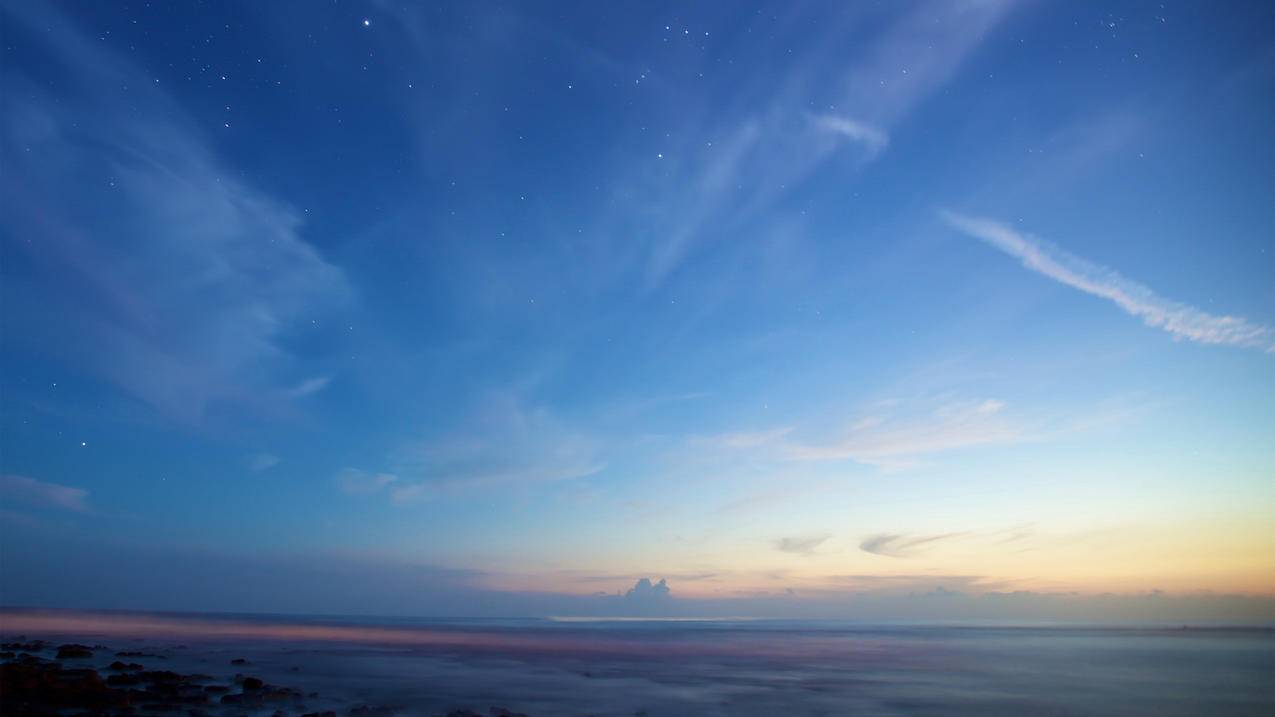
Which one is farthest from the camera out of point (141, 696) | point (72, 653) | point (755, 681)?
point (755, 681)

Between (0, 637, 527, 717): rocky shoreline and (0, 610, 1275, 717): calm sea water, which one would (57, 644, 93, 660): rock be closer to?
(0, 610, 1275, 717): calm sea water

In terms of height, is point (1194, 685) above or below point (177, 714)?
below

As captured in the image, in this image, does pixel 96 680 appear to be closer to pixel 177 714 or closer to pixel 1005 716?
pixel 177 714

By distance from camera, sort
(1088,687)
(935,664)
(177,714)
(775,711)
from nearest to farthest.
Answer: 1. (177,714)
2. (775,711)
3. (1088,687)
4. (935,664)

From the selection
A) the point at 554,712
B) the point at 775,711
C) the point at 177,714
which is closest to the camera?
the point at 177,714

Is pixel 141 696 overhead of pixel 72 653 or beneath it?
overhead

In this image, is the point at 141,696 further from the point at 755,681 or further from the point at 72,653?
the point at 755,681

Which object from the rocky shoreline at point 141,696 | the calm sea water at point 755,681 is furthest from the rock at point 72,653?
the rocky shoreline at point 141,696

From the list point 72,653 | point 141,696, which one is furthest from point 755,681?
point 72,653

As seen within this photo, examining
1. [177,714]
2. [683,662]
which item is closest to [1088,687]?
[683,662]
